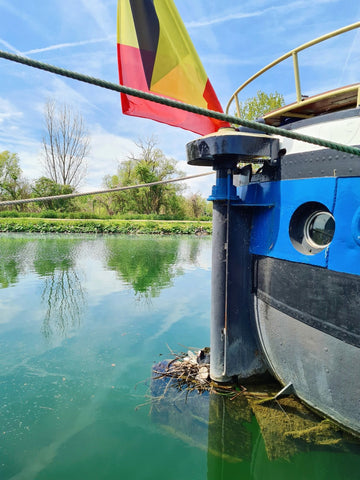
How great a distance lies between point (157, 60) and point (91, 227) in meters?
25.3

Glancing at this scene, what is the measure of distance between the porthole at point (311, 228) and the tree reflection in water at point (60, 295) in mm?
4074

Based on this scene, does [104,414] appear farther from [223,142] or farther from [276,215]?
[223,142]

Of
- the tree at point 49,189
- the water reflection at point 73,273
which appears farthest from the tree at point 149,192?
the water reflection at point 73,273

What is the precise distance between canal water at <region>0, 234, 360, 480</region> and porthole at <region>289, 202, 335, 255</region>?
5.61ft

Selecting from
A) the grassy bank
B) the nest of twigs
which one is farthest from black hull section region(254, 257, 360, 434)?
the grassy bank

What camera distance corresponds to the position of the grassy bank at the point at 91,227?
26.8 m

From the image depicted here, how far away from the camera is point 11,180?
143ft

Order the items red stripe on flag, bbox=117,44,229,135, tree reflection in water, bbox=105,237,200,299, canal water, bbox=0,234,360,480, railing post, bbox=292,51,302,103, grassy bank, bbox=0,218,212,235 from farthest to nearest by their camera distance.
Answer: grassy bank, bbox=0,218,212,235 < tree reflection in water, bbox=105,237,200,299 < red stripe on flag, bbox=117,44,229,135 < railing post, bbox=292,51,302,103 < canal water, bbox=0,234,360,480

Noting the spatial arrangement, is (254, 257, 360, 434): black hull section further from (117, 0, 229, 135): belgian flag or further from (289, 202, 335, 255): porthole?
(117, 0, 229, 135): belgian flag

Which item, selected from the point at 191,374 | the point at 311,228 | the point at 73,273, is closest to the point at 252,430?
the point at 191,374

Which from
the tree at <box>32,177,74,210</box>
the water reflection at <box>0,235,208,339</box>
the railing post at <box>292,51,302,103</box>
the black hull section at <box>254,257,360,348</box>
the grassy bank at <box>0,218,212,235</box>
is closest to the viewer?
the black hull section at <box>254,257,360,348</box>

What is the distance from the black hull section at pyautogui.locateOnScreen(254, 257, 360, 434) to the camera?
8.00 ft

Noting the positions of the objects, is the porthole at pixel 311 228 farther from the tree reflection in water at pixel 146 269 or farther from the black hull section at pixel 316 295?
the tree reflection in water at pixel 146 269

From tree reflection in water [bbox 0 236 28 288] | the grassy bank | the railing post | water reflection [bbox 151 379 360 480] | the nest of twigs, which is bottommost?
water reflection [bbox 151 379 360 480]
